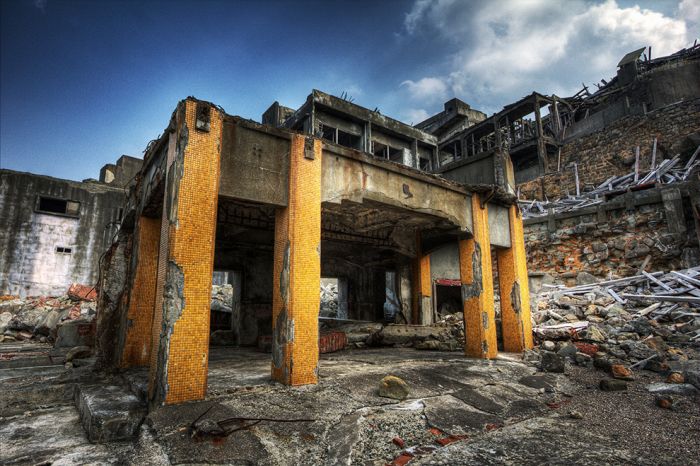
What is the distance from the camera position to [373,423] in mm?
4312

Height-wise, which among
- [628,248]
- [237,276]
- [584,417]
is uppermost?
[628,248]

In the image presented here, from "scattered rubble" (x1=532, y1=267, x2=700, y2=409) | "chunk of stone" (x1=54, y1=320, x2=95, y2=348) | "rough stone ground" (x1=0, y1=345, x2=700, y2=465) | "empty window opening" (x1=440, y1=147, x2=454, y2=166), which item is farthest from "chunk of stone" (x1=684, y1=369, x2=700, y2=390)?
"empty window opening" (x1=440, y1=147, x2=454, y2=166)

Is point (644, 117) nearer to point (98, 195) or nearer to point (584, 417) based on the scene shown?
point (584, 417)

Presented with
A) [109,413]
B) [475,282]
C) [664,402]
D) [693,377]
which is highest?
[475,282]

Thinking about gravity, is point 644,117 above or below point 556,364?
above

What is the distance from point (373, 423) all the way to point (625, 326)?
8657mm

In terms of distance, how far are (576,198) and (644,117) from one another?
6242 mm

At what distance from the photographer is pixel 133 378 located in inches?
229

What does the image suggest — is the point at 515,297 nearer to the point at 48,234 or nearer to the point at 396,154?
the point at 396,154

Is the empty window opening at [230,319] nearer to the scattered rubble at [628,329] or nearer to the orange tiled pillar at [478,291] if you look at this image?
the orange tiled pillar at [478,291]

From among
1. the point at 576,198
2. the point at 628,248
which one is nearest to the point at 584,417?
the point at 628,248

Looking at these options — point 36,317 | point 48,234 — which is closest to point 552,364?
point 36,317

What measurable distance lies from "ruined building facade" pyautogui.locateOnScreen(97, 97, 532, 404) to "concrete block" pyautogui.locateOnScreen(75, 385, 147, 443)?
35 centimetres

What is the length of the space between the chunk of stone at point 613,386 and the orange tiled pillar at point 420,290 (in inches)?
249
